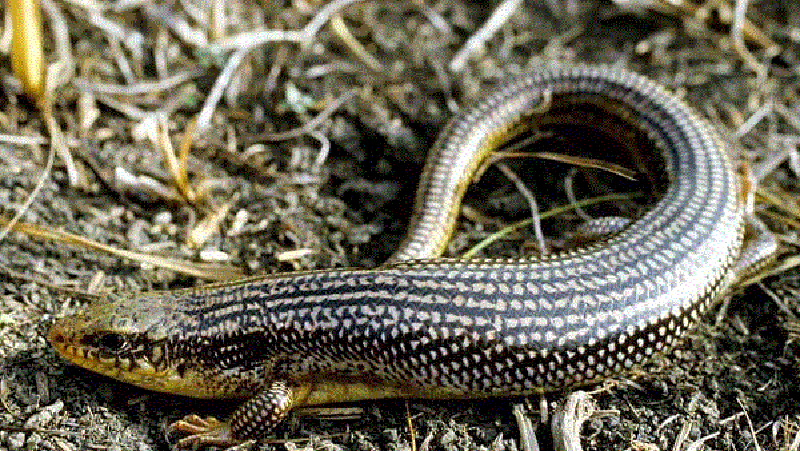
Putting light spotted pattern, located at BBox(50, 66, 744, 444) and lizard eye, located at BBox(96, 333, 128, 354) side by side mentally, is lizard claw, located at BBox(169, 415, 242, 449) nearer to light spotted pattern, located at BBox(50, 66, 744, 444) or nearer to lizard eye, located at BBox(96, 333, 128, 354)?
light spotted pattern, located at BBox(50, 66, 744, 444)

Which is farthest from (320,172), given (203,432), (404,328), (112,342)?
(203,432)

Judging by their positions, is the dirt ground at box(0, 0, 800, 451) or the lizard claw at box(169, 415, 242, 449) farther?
the dirt ground at box(0, 0, 800, 451)

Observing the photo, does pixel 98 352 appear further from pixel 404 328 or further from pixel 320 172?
pixel 320 172

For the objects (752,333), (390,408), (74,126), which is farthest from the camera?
(74,126)

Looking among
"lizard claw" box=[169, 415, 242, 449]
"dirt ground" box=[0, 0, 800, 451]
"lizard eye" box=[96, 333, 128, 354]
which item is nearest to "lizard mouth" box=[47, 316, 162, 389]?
"lizard eye" box=[96, 333, 128, 354]

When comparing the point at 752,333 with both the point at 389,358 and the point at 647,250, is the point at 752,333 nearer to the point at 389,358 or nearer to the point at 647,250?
the point at 647,250

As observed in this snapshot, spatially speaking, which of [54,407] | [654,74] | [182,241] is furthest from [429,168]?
[54,407]

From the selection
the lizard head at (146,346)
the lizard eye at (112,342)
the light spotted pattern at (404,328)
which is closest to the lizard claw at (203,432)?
the light spotted pattern at (404,328)
